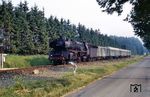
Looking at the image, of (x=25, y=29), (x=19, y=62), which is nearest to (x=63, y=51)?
(x=19, y=62)

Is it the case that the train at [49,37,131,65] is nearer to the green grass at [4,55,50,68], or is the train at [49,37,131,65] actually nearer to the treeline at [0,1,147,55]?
the green grass at [4,55,50,68]

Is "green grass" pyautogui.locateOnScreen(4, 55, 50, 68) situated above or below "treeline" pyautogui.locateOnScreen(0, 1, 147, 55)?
below

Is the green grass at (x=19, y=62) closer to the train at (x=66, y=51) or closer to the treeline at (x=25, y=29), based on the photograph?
the train at (x=66, y=51)

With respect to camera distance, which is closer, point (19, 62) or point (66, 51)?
point (66, 51)

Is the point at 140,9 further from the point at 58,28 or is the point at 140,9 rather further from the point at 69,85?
the point at 58,28

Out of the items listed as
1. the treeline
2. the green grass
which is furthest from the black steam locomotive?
the treeline

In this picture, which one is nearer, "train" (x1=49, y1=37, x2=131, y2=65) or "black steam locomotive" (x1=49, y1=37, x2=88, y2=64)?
"black steam locomotive" (x1=49, y1=37, x2=88, y2=64)

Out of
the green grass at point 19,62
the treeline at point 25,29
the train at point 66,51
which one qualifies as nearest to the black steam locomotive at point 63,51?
the train at point 66,51

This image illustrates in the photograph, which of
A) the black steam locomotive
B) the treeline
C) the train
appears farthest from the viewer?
the treeline

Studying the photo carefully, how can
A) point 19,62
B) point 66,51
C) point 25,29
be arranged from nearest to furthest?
point 66,51 < point 19,62 < point 25,29

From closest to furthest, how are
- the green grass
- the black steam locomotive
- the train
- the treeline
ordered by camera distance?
1. the green grass
2. the black steam locomotive
3. the train
4. the treeline

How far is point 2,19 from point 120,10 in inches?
1733

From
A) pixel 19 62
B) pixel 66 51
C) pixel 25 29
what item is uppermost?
pixel 25 29

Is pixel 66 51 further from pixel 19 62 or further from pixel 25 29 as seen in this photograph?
pixel 25 29
